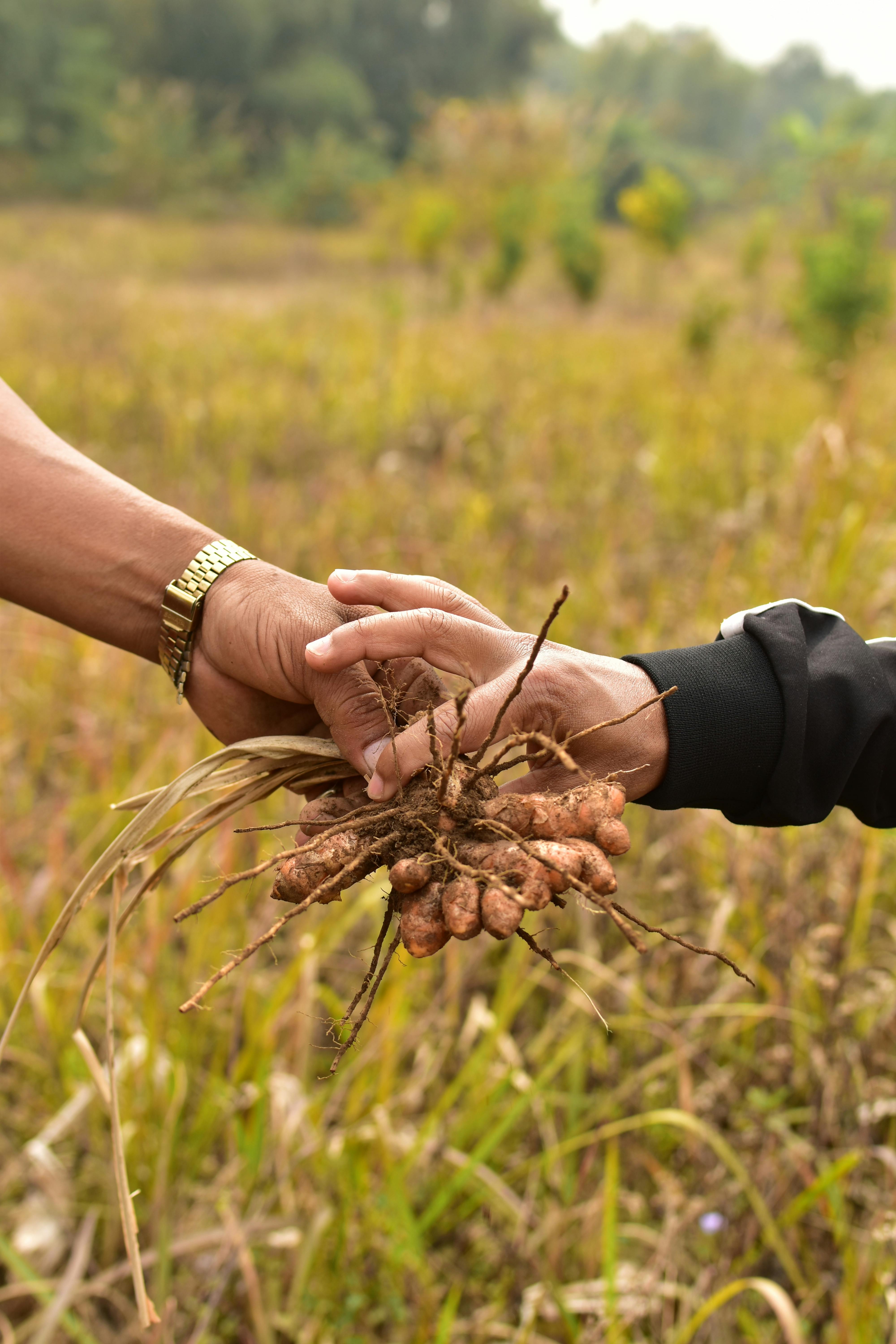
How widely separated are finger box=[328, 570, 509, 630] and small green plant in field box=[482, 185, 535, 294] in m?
16.3

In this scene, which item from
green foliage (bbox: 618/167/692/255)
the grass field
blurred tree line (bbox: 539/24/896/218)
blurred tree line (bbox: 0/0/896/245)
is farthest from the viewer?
blurred tree line (bbox: 539/24/896/218)

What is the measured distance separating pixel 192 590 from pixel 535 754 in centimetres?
51

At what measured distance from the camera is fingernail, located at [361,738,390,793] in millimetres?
1044

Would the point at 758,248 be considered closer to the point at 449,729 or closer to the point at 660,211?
the point at 660,211

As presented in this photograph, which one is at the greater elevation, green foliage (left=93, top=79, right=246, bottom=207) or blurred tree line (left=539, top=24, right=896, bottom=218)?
blurred tree line (left=539, top=24, right=896, bottom=218)

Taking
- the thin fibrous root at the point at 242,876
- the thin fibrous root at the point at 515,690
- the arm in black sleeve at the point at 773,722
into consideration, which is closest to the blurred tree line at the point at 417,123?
the arm in black sleeve at the point at 773,722

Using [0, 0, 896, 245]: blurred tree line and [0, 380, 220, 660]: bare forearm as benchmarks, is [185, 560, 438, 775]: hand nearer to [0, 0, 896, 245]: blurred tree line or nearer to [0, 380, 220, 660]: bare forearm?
[0, 380, 220, 660]: bare forearm

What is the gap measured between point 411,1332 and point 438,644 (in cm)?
117

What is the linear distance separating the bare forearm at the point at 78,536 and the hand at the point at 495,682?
282 mm

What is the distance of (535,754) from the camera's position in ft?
3.21

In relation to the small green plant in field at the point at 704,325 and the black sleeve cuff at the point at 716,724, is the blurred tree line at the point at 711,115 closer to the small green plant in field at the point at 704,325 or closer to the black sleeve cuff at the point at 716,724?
the small green plant in field at the point at 704,325

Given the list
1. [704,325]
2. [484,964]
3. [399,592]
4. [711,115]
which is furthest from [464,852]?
[711,115]

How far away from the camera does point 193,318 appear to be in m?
10.1

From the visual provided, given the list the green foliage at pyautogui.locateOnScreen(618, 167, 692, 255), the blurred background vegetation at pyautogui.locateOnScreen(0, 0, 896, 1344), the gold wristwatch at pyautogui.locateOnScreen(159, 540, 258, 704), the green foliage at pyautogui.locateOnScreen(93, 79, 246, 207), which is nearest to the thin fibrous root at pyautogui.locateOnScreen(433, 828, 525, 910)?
the gold wristwatch at pyautogui.locateOnScreen(159, 540, 258, 704)
